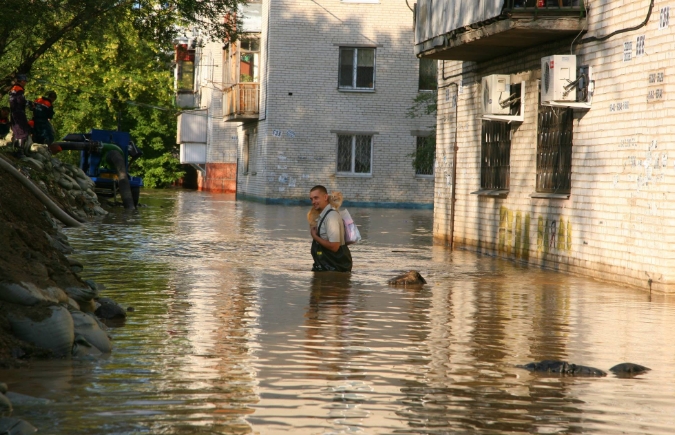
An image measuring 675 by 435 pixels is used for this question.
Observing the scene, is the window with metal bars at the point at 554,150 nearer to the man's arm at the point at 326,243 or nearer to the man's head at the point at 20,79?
the man's arm at the point at 326,243

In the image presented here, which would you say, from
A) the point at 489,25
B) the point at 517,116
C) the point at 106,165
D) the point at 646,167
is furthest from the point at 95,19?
the point at 646,167

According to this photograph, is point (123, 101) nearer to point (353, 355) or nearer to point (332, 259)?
point (332, 259)

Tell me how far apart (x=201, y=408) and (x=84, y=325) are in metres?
2.18

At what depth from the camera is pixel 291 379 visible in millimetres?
6816

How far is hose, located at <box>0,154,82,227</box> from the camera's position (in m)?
17.1

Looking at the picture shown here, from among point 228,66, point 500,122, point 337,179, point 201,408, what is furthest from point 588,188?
point 228,66

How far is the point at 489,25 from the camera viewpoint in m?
16.0

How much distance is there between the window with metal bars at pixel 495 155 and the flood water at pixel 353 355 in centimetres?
339

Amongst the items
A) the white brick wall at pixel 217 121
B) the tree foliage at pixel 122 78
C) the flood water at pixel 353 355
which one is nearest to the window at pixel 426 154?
the tree foliage at pixel 122 78

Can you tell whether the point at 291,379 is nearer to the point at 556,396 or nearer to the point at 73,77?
the point at 556,396

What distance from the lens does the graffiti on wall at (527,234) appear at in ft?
51.4

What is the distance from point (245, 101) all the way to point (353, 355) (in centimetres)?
3587

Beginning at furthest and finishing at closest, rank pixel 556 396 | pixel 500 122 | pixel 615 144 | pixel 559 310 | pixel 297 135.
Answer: pixel 297 135 → pixel 500 122 → pixel 615 144 → pixel 559 310 → pixel 556 396

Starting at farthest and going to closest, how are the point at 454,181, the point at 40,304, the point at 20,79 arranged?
the point at 20,79
the point at 454,181
the point at 40,304
